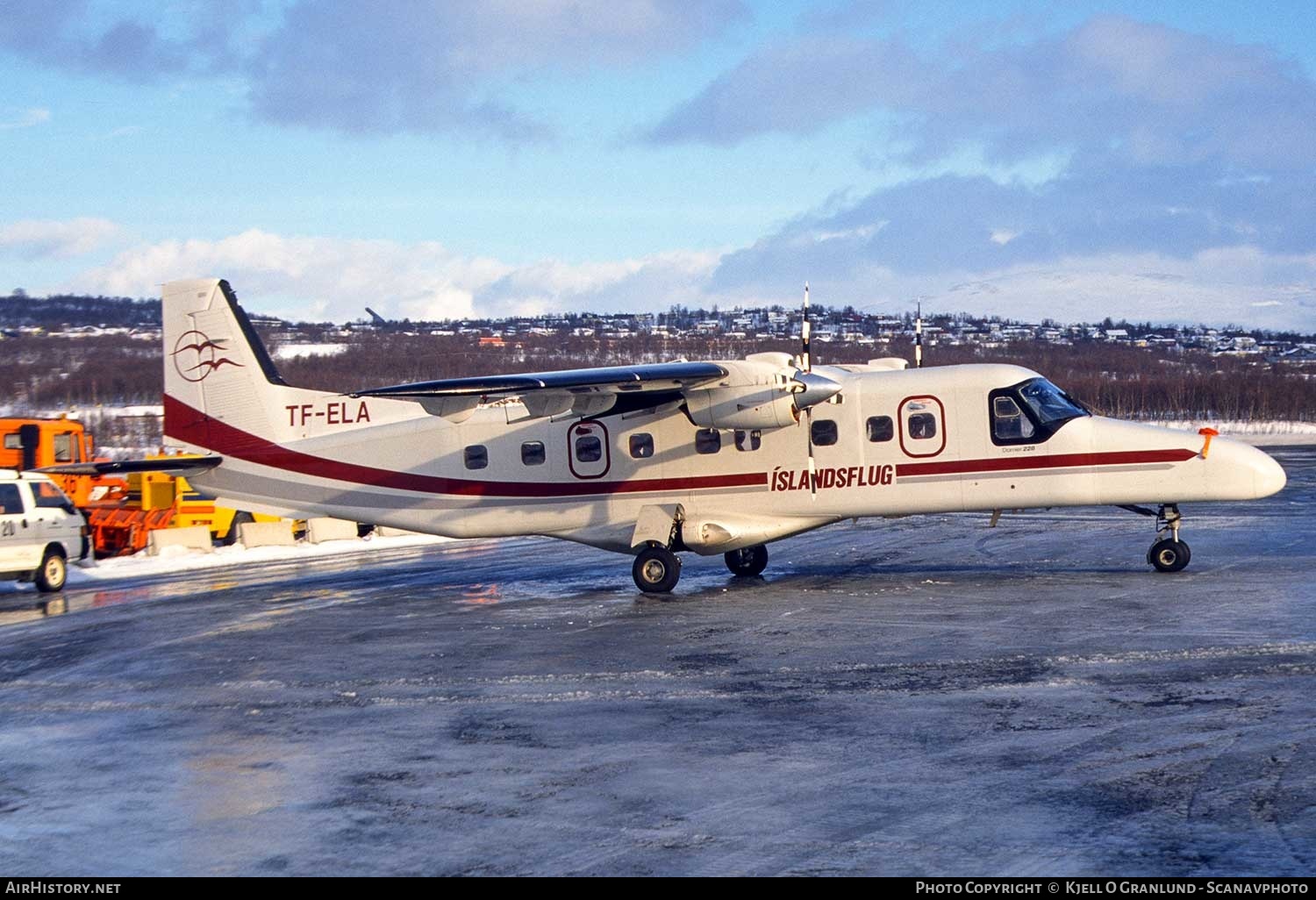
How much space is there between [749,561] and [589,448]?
3158 mm

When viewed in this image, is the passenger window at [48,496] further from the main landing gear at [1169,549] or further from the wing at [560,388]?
the main landing gear at [1169,549]

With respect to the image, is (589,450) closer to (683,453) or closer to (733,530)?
(683,453)

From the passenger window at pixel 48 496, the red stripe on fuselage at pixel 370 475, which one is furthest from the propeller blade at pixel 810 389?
the passenger window at pixel 48 496

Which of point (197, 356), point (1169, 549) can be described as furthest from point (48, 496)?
point (1169, 549)

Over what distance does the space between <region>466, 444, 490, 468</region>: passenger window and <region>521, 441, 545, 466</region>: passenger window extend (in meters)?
0.62

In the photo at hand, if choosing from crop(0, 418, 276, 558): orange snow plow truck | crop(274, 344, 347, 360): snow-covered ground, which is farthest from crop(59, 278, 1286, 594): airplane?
crop(274, 344, 347, 360): snow-covered ground

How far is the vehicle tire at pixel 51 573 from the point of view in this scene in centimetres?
2096

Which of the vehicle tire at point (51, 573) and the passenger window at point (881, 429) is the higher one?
the passenger window at point (881, 429)

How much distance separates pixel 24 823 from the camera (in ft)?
25.4

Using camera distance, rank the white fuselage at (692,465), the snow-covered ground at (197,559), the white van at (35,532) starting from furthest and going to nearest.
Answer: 1. the snow-covered ground at (197,559)
2. the white van at (35,532)
3. the white fuselage at (692,465)

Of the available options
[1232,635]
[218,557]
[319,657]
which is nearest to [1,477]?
[218,557]

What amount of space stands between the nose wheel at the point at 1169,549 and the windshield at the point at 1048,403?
71.3 inches

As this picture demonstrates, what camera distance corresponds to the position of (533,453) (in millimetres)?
19188

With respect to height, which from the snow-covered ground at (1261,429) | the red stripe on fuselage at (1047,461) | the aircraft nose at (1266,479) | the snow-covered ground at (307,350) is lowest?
the snow-covered ground at (1261,429)
